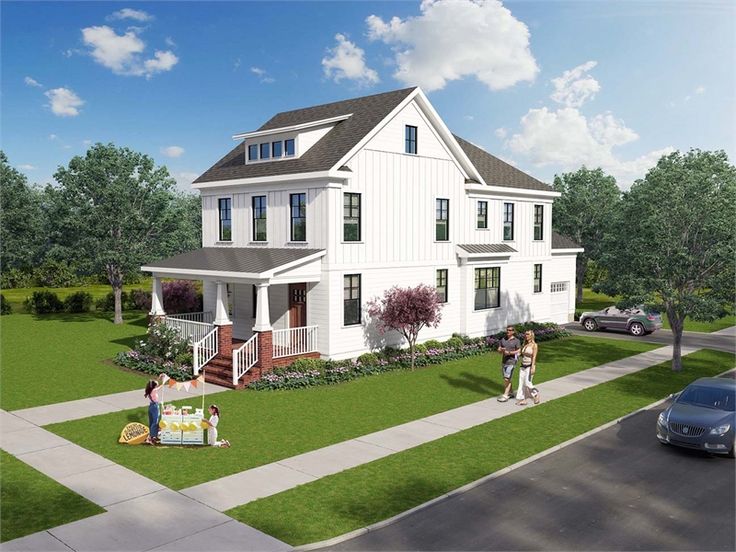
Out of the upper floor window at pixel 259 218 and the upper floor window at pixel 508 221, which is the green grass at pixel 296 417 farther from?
the upper floor window at pixel 508 221

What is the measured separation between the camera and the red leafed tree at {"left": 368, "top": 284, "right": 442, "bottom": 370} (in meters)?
23.7

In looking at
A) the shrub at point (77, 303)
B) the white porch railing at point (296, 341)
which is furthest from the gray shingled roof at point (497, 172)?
the shrub at point (77, 303)

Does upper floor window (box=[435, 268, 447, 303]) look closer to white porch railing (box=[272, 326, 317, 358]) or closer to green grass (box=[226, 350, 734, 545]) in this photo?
white porch railing (box=[272, 326, 317, 358])

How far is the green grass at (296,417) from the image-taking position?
1387 cm

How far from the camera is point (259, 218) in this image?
2609cm

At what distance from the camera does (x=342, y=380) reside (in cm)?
2212

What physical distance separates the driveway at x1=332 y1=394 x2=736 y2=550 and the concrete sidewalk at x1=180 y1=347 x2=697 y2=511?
105 inches

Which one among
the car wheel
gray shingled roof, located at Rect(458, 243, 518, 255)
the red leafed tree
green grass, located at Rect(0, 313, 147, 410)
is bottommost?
green grass, located at Rect(0, 313, 147, 410)

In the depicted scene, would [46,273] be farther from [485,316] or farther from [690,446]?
[690,446]

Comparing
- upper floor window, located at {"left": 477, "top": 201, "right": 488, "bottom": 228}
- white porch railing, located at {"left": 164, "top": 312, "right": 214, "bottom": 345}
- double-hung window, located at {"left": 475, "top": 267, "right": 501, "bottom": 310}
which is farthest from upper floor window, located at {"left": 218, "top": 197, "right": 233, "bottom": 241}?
upper floor window, located at {"left": 477, "top": 201, "right": 488, "bottom": 228}

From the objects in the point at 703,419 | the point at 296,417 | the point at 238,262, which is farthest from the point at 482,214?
the point at 703,419

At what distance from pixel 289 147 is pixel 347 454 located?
48.9ft

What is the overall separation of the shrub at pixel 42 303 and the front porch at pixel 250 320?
20239mm

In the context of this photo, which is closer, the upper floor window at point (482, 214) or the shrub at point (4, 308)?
the upper floor window at point (482, 214)
